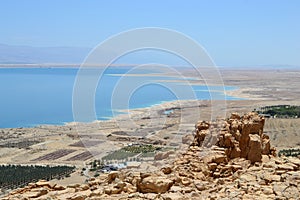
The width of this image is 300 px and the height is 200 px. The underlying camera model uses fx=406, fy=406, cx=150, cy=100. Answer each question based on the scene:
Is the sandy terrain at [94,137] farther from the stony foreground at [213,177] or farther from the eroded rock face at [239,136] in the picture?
the stony foreground at [213,177]

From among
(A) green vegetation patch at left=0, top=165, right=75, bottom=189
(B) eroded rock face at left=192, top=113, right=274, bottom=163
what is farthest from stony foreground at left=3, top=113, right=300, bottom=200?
(A) green vegetation patch at left=0, top=165, right=75, bottom=189

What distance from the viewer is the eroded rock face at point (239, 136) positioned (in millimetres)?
14082

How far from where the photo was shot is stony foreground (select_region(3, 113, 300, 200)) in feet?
31.4

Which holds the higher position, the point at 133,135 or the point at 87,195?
the point at 87,195

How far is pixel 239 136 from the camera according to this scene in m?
14.4

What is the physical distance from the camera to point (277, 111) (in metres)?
79.1

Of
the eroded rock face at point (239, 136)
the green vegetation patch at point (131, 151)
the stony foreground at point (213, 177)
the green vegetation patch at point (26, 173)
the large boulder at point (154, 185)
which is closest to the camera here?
the stony foreground at point (213, 177)

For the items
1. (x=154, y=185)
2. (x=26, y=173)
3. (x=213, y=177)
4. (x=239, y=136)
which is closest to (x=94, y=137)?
(x=26, y=173)

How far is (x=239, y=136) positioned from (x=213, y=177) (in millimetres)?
2736

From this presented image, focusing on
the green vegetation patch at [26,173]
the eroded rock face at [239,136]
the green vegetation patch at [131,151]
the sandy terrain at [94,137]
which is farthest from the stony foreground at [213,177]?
the green vegetation patch at [131,151]

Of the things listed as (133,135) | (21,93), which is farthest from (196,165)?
(21,93)

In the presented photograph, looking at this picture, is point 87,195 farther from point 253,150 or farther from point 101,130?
point 101,130

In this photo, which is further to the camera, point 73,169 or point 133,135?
point 133,135

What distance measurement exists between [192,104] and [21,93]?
76076 millimetres
